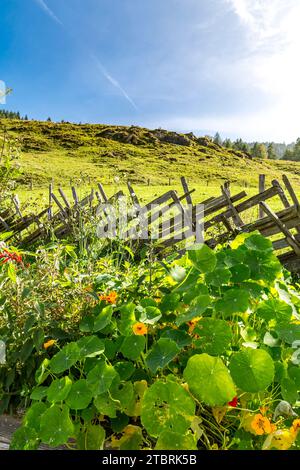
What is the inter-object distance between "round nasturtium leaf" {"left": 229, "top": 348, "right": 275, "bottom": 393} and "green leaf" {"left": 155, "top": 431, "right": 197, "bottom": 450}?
270 mm

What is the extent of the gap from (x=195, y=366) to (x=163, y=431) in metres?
0.25

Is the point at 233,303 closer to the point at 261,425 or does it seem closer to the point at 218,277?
the point at 218,277

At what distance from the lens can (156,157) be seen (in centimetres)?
6209

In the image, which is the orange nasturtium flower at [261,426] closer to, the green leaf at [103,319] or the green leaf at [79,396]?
the green leaf at [79,396]

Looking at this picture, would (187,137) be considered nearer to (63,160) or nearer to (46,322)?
(63,160)

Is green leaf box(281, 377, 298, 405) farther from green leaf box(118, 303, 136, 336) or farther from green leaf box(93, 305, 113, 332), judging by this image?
green leaf box(93, 305, 113, 332)

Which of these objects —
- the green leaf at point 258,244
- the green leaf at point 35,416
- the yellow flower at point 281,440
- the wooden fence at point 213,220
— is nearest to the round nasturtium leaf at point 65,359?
the green leaf at point 35,416

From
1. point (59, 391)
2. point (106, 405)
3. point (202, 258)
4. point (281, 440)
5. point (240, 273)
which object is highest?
point (202, 258)

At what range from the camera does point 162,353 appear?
1563 millimetres

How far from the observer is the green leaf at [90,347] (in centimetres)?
159

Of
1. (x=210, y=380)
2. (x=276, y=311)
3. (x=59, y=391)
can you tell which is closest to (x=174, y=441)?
(x=210, y=380)

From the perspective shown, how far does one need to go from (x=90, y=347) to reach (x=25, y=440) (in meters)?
0.42

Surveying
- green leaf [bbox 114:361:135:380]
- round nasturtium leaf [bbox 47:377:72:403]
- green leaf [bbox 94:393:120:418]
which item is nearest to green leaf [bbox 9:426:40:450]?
round nasturtium leaf [bbox 47:377:72:403]

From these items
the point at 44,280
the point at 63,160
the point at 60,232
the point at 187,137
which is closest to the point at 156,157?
the point at 63,160
